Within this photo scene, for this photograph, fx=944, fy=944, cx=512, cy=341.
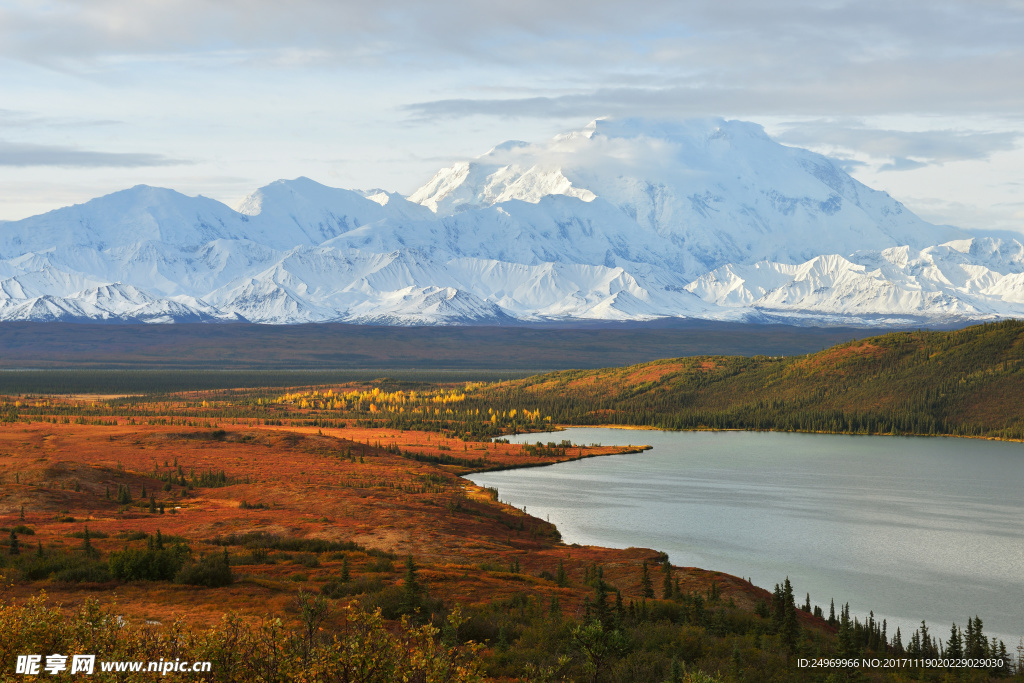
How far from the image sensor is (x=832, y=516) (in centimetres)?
7850

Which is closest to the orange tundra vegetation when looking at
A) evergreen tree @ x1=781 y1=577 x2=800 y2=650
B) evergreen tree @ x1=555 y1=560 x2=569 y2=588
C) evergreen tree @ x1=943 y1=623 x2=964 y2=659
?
evergreen tree @ x1=781 y1=577 x2=800 y2=650

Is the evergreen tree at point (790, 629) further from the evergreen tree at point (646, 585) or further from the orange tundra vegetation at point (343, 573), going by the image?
the evergreen tree at point (646, 585)

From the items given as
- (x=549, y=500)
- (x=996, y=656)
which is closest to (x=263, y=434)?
(x=549, y=500)

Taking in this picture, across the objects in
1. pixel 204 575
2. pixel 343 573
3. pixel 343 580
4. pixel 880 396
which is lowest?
pixel 880 396

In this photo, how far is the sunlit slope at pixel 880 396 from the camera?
159 meters

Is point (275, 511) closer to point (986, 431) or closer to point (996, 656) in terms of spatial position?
point (996, 656)

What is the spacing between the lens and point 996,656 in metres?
37.8

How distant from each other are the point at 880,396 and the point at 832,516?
336 feet

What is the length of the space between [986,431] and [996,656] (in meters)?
127

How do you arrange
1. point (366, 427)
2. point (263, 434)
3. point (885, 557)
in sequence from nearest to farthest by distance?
point (885, 557) → point (263, 434) → point (366, 427)

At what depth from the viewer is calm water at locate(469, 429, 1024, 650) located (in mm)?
53625

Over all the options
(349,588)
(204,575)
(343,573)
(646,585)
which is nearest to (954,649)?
(646,585)

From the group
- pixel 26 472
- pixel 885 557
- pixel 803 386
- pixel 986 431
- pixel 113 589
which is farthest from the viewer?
pixel 803 386

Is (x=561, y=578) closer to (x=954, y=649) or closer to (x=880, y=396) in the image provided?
(x=954, y=649)
